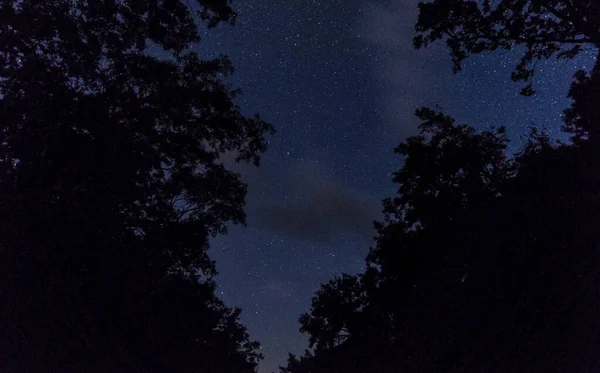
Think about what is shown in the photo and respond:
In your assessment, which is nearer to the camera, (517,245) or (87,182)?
(87,182)

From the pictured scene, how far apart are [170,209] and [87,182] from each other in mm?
4451

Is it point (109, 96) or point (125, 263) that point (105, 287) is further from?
point (109, 96)

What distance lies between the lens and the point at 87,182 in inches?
445

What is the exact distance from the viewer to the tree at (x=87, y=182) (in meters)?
10.1

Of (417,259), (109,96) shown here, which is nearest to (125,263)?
(109,96)

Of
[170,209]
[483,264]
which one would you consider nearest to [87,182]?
[170,209]

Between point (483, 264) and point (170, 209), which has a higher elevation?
point (170, 209)

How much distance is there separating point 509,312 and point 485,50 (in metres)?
8.09

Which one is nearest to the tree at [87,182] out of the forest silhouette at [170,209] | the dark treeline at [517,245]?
the forest silhouette at [170,209]

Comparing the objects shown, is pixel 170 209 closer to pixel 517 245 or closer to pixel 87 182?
pixel 87 182

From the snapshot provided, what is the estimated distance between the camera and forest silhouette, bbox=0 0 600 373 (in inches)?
412

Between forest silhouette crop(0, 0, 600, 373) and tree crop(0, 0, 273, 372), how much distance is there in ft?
0.12

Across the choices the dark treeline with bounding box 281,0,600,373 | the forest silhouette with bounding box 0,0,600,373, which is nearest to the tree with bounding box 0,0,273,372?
the forest silhouette with bounding box 0,0,600,373

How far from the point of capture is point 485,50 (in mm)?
14562
